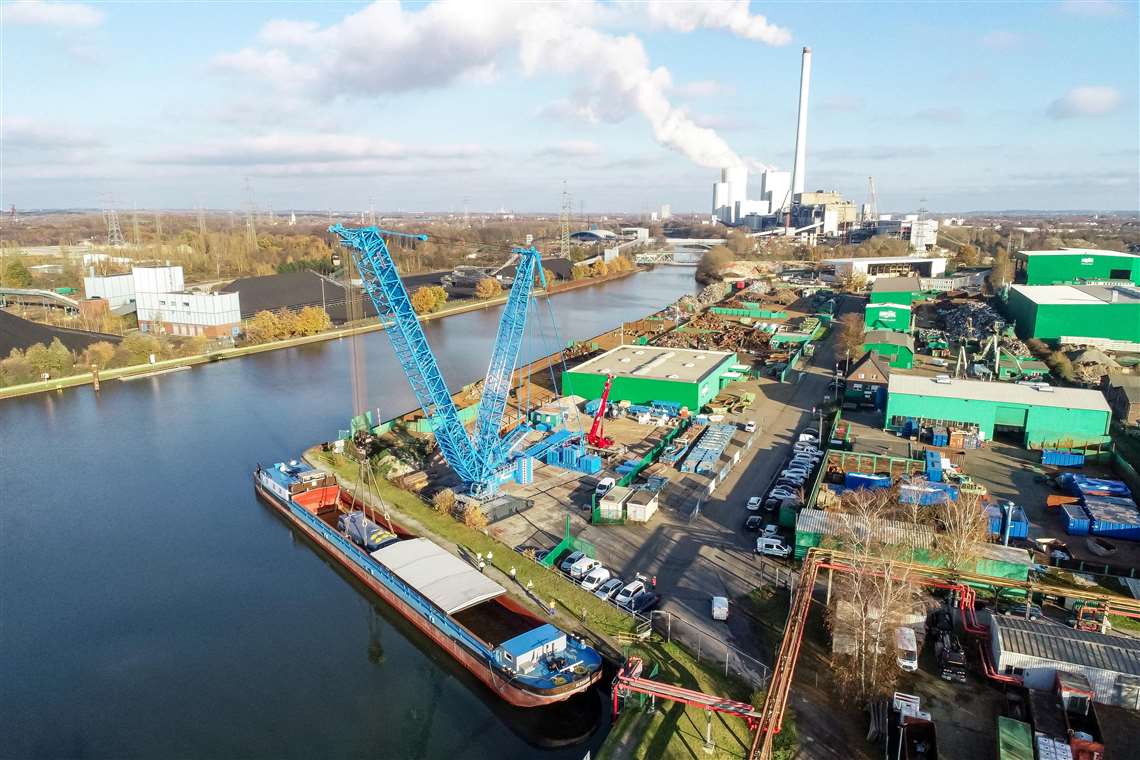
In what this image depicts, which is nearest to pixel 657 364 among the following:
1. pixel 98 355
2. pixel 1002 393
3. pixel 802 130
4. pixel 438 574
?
pixel 1002 393

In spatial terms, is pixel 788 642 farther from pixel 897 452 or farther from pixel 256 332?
pixel 256 332

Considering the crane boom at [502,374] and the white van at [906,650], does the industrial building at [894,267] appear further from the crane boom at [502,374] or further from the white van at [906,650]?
the white van at [906,650]

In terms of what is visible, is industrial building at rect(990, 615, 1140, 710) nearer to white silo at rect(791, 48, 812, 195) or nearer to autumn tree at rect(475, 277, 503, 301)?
autumn tree at rect(475, 277, 503, 301)

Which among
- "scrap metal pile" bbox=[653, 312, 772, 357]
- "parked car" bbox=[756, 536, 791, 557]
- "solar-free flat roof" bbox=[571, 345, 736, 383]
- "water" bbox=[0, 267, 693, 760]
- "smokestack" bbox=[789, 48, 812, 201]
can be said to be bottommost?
"water" bbox=[0, 267, 693, 760]

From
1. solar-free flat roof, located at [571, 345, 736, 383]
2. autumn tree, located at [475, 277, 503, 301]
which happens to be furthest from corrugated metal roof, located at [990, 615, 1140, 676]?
autumn tree, located at [475, 277, 503, 301]

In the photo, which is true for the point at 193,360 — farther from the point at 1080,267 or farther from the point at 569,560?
the point at 1080,267

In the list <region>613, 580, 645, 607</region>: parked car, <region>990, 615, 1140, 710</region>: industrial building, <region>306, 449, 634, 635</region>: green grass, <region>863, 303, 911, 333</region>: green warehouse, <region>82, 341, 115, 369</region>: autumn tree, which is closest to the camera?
<region>990, 615, 1140, 710</region>: industrial building
